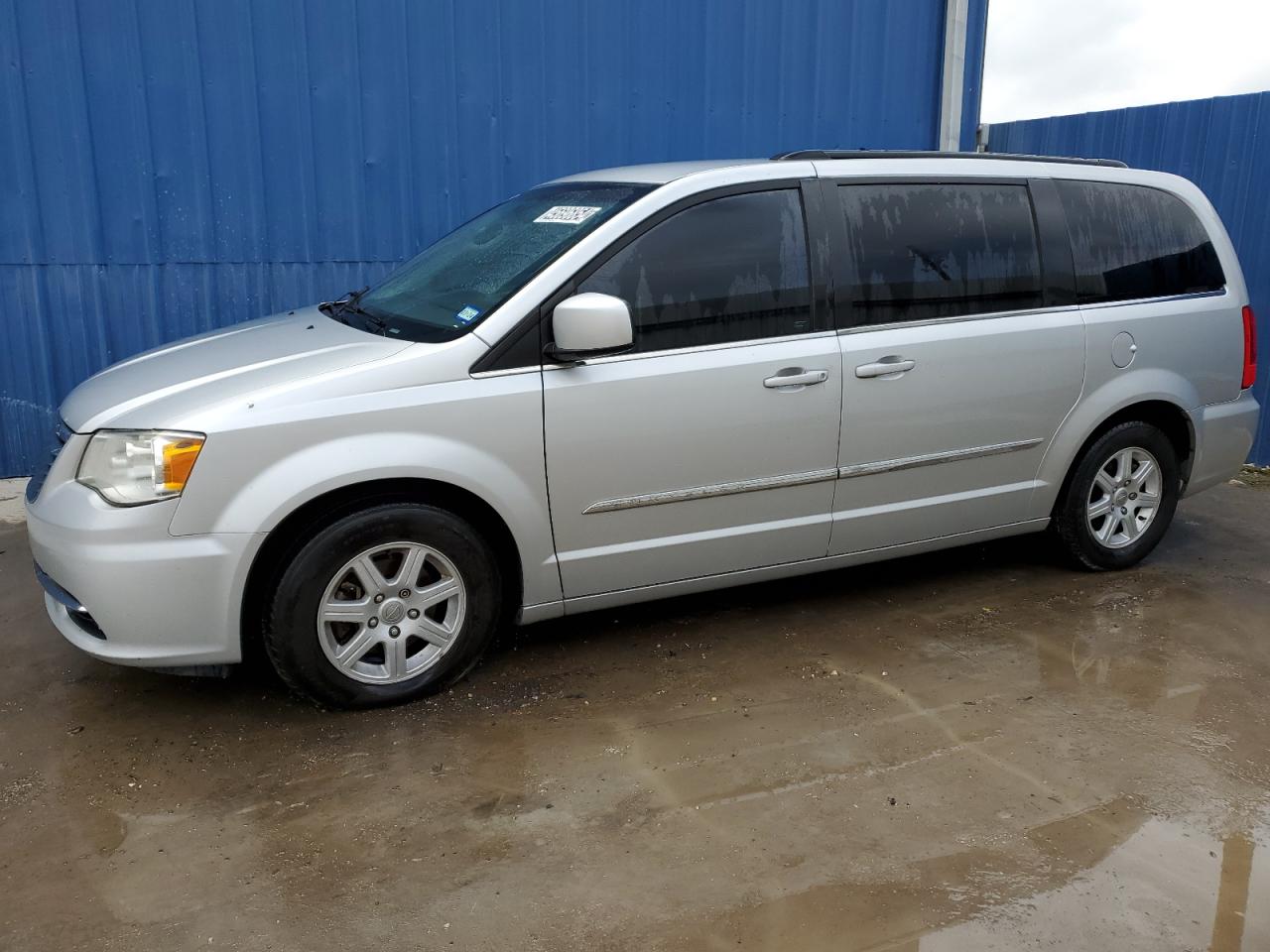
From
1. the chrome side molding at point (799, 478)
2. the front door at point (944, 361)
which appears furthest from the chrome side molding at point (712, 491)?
the front door at point (944, 361)

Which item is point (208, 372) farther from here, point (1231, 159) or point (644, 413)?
point (1231, 159)

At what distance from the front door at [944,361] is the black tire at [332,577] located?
1.45 metres

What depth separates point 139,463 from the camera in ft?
11.3

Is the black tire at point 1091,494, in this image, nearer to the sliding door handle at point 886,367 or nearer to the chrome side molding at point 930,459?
the chrome side molding at point 930,459

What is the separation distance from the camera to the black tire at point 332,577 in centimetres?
354

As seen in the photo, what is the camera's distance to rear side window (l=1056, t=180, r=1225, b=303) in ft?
15.7

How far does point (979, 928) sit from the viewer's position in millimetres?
2705

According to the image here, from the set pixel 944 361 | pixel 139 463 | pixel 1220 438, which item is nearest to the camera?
pixel 139 463

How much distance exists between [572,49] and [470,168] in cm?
104

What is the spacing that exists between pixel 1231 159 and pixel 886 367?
4609mm

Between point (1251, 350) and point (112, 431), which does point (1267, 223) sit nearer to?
point (1251, 350)

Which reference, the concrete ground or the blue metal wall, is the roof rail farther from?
the blue metal wall

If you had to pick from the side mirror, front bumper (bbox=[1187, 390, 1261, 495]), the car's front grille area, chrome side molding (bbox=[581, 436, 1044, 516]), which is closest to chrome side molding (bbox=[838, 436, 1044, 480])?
chrome side molding (bbox=[581, 436, 1044, 516])

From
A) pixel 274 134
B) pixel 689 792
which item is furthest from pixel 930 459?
pixel 274 134
